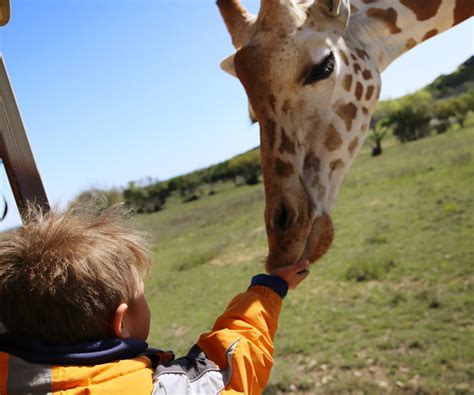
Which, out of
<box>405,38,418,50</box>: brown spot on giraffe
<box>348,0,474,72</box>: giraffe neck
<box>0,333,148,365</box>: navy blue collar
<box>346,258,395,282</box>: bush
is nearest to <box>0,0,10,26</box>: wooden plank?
<box>0,333,148,365</box>: navy blue collar

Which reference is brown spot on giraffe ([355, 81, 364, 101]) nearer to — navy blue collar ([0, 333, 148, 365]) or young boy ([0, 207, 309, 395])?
young boy ([0, 207, 309, 395])

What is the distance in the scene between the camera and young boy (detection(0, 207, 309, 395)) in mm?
965

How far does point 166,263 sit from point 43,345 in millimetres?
15643

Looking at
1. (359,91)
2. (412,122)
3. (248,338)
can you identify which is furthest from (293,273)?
(412,122)

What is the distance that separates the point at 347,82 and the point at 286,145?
0.44m

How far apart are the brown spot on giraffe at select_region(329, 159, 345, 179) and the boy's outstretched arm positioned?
791 millimetres

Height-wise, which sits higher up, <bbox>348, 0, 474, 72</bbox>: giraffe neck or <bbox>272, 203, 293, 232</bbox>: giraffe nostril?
<bbox>348, 0, 474, 72</bbox>: giraffe neck

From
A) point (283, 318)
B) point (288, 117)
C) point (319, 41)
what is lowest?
point (283, 318)

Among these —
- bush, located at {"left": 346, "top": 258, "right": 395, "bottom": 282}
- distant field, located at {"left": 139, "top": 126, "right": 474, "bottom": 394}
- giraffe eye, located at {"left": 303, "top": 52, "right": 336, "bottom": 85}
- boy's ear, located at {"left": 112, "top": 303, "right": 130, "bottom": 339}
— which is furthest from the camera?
bush, located at {"left": 346, "top": 258, "right": 395, "bottom": 282}

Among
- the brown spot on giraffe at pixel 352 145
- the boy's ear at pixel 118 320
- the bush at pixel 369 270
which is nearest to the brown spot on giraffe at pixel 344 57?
the brown spot on giraffe at pixel 352 145

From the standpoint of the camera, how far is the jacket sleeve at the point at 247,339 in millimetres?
1146

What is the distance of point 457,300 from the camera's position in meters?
5.83

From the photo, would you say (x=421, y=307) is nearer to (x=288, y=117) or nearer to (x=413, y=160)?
(x=288, y=117)

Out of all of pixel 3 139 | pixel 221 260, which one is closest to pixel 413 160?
pixel 221 260
